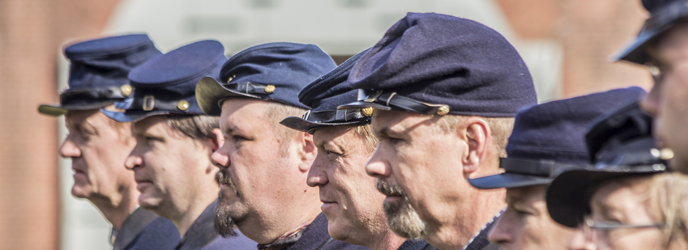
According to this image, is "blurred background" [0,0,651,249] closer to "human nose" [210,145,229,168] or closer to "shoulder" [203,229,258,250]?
"shoulder" [203,229,258,250]

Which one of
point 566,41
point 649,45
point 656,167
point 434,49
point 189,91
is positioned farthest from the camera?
point 566,41

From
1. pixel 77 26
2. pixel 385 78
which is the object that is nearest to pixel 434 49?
pixel 385 78

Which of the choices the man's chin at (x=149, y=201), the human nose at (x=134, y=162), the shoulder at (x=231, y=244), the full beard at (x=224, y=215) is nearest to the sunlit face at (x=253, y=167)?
the full beard at (x=224, y=215)

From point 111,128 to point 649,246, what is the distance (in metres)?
3.94

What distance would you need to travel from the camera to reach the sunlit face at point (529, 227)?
6.73 feet

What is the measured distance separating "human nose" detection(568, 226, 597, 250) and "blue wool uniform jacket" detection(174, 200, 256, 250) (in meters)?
2.35

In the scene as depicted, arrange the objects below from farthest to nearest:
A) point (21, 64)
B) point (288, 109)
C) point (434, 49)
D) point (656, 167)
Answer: point (21, 64)
point (288, 109)
point (434, 49)
point (656, 167)

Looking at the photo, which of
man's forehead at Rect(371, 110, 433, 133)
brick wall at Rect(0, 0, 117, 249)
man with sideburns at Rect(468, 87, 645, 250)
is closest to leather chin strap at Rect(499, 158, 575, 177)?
man with sideburns at Rect(468, 87, 645, 250)

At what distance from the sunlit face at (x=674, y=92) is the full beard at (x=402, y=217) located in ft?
3.62

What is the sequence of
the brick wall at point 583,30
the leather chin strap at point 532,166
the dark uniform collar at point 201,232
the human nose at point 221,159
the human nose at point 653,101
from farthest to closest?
the brick wall at point 583,30, the dark uniform collar at point 201,232, the human nose at point 221,159, the leather chin strap at point 532,166, the human nose at point 653,101

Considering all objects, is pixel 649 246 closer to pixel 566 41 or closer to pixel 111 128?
pixel 111 128

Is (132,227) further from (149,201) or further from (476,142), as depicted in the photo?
(476,142)

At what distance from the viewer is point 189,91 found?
4.30 metres

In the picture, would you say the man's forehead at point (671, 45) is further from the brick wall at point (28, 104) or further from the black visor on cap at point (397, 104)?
the brick wall at point (28, 104)
